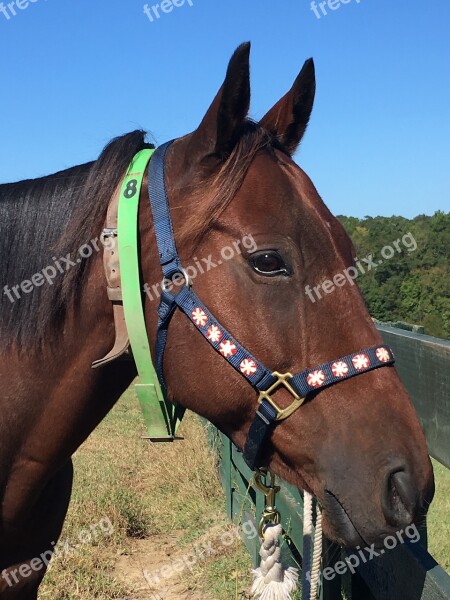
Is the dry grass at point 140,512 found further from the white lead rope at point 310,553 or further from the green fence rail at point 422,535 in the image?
the white lead rope at point 310,553

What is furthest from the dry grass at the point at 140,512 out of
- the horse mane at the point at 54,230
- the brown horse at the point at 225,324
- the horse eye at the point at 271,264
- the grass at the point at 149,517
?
the horse eye at the point at 271,264

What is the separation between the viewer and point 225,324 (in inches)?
70.7

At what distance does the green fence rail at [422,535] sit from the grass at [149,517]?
116cm

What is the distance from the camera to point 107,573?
439 cm

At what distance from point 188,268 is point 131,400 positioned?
10815 mm

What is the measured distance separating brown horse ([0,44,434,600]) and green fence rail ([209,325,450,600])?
195 mm

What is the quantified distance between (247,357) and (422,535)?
1.15 metres

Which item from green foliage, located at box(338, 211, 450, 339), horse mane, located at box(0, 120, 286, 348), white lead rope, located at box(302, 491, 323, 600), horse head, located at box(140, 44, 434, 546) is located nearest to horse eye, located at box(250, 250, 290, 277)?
horse head, located at box(140, 44, 434, 546)

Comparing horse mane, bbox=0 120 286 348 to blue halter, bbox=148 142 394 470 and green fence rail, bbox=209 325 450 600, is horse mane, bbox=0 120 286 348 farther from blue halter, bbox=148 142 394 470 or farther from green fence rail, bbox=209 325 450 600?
green fence rail, bbox=209 325 450 600

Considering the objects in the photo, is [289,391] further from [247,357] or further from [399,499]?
[399,499]

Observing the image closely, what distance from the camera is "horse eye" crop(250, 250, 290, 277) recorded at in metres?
1.76

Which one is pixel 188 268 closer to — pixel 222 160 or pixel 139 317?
pixel 139 317

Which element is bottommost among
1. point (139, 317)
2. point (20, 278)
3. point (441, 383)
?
point (441, 383)

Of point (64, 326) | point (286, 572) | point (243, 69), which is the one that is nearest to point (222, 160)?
point (243, 69)
